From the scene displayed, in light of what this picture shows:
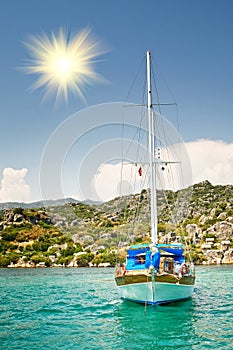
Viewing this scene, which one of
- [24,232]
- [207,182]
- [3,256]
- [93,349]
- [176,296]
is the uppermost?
[207,182]

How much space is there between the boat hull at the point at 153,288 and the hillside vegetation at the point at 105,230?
5227 centimetres

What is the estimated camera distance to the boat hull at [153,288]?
82.6 ft

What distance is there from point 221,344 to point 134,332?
4.57 metres

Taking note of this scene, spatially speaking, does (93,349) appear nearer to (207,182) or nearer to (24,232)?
(24,232)

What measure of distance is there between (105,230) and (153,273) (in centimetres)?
9387

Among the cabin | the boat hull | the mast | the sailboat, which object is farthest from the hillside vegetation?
the boat hull

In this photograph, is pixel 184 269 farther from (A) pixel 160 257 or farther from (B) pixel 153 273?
(B) pixel 153 273

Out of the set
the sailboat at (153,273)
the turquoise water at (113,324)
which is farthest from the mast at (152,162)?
the turquoise water at (113,324)

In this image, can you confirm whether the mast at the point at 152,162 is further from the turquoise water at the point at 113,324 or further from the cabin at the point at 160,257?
the turquoise water at the point at 113,324

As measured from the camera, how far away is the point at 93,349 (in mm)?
17047

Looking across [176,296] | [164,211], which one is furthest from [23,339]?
[164,211]

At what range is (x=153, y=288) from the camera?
25250 mm

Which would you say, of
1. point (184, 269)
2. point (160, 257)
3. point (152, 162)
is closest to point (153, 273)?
point (184, 269)

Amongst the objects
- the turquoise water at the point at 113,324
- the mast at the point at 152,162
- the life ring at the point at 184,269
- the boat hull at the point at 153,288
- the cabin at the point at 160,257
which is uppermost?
the mast at the point at 152,162
